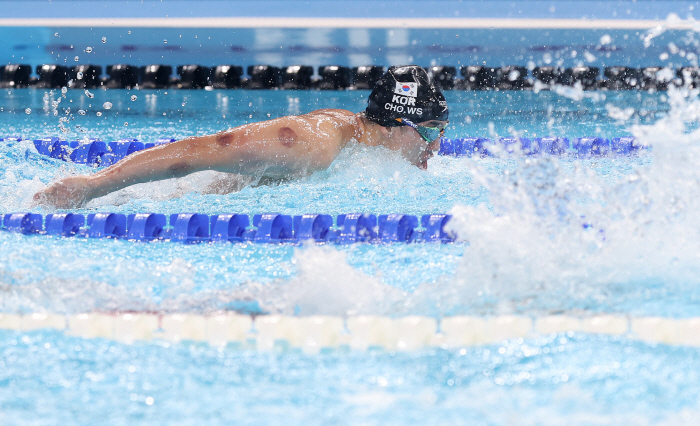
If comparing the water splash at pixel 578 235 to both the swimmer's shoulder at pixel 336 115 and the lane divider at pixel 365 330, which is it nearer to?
the lane divider at pixel 365 330

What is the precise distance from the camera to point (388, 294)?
204 cm

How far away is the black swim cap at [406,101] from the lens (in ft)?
10.0

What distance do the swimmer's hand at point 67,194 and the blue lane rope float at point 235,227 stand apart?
48mm

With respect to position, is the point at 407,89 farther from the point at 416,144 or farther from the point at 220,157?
the point at 220,157

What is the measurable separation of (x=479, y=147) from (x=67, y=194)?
277 centimetres

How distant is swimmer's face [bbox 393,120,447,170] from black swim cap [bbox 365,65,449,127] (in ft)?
0.08

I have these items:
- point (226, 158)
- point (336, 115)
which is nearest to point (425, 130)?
point (336, 115)

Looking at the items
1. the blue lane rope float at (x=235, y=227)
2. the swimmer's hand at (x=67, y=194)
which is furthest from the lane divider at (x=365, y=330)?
the swimmer's hand at (x=67, y=194)

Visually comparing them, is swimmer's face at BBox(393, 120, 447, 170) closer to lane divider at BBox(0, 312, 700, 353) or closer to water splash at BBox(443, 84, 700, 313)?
water splash at BBox(443, 84, 700, 313)

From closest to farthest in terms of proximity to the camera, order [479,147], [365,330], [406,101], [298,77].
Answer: [365,330]
[406,101]
[479,147]
[298,77]

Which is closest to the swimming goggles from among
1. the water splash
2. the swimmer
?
the swimmer

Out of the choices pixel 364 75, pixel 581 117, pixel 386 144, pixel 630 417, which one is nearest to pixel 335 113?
pixel 386 144

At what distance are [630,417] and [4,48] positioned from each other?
10331 mm

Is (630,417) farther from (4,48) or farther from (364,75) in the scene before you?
(4,48)
